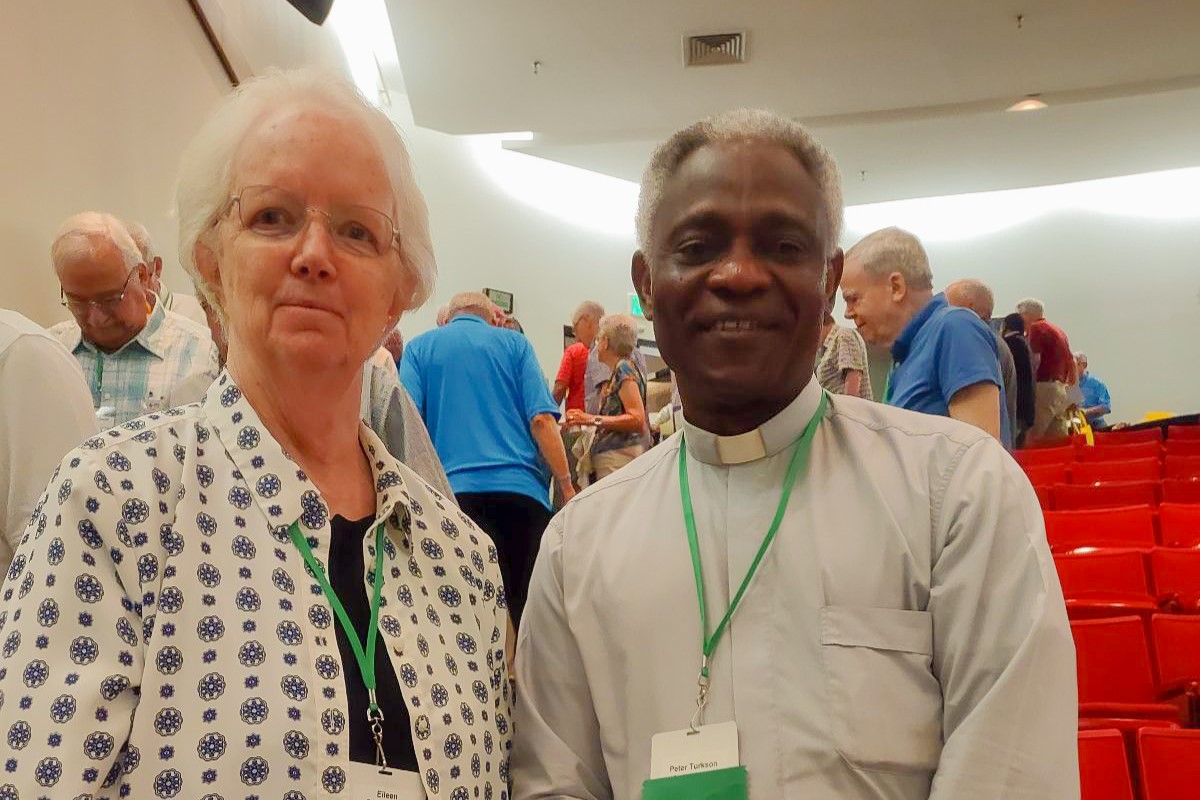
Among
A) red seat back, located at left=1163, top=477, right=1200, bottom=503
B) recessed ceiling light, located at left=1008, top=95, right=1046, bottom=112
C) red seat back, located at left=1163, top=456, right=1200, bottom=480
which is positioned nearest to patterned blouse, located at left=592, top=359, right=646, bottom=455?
red seat back, located at left=1163, top=477, right=1200, bottom=503

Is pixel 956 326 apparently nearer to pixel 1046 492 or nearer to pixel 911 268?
pixel 911 268

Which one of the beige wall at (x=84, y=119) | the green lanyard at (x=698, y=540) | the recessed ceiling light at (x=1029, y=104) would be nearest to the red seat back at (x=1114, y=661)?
the green lanyard at (x=698, y=540)

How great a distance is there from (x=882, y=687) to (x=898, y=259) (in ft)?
8.13

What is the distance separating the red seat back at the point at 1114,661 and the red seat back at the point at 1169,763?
21.9 inches

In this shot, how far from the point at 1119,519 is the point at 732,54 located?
5758mm

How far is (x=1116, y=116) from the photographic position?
34.4 ft

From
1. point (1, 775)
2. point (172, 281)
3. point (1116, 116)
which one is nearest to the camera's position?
point (1, 775)

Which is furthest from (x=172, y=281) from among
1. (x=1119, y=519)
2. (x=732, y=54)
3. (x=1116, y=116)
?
(x=1116, y=116)

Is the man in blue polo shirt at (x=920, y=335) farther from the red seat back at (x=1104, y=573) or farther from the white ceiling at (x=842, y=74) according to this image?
the white ceiling at (x=842, y=74)

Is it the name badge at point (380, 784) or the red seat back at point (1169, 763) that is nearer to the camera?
the name badge at point (380, 784)

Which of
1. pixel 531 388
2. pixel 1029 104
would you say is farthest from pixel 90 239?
pixel 1029 104

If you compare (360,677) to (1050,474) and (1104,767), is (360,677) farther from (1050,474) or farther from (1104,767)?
(1050,474)

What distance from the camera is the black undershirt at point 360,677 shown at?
48.1 inches

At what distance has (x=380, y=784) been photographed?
3.89ft
